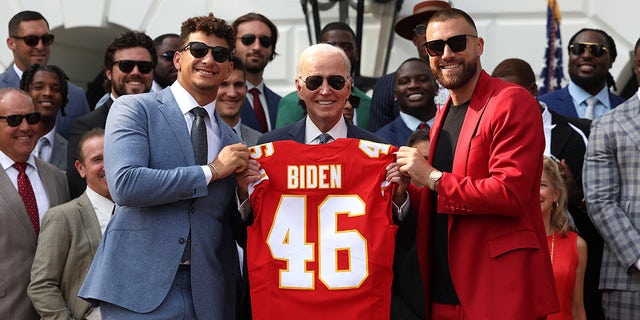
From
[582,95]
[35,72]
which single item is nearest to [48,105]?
[35,72]

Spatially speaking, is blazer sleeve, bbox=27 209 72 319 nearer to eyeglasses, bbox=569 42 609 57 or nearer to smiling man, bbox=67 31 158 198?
smiling man, bbox=67 31 158 198

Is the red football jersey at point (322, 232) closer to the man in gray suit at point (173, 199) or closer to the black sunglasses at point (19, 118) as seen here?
the man in gray suit at point (173, 199)

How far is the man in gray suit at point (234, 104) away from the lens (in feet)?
23.1

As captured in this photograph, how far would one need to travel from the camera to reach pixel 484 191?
4.64 metres

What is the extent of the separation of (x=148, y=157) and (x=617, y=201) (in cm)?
317

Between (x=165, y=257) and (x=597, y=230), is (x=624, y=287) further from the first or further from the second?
(x=165, y=257)

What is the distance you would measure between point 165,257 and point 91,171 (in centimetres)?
189

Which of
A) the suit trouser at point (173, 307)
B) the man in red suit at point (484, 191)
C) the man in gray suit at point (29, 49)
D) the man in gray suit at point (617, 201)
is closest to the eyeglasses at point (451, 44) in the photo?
the man in red suit at point (484, 191)

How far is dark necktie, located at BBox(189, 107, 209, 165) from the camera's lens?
505 centimetres

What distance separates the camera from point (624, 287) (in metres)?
6.46

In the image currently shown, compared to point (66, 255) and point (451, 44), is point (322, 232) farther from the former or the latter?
point (66, 255)

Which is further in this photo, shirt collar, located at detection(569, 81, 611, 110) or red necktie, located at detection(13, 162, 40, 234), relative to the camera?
shirt collar, located at detection(569, 81, 611, 110)

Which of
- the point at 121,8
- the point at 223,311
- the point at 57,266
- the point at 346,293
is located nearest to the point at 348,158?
the point at 346,293

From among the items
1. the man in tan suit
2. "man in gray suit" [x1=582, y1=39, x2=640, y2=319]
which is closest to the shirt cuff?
the man in tan suit
